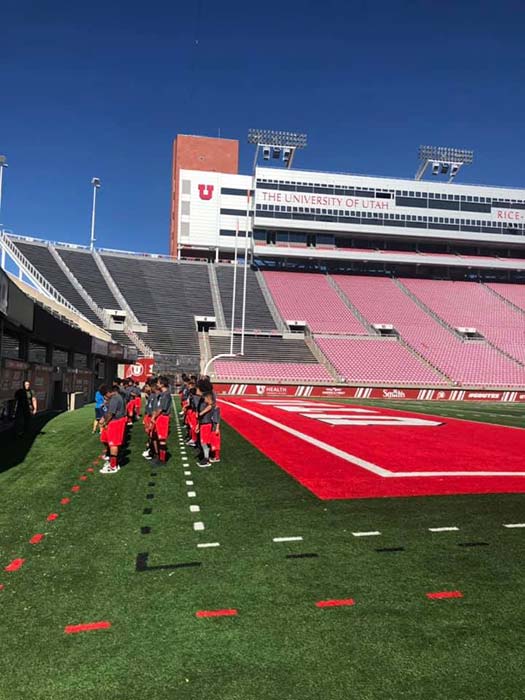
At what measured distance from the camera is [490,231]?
63.3 m

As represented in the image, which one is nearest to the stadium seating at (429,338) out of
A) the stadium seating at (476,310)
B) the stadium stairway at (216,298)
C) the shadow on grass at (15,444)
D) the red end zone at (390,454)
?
the stadium seating at (476,310)

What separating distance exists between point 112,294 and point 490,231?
156ft

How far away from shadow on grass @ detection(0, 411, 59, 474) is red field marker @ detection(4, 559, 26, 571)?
5.09 metres

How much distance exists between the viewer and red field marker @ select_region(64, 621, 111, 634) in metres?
3.89

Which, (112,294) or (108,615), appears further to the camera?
(112,294)

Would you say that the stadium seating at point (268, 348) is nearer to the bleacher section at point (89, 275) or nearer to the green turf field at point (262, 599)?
the bleacher section at point (89, 275)

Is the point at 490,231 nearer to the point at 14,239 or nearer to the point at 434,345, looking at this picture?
the point at 434,345

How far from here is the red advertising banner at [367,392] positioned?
125 ft

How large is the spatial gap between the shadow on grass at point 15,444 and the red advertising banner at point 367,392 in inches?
841

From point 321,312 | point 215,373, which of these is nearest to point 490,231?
point 321,312

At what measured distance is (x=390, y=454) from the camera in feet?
38.4

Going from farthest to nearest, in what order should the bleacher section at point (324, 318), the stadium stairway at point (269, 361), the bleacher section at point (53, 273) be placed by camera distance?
the bleacher section at point (53, 273) < the bleacher section at point (324, 318) < the stadium stairway at point (269, 361)

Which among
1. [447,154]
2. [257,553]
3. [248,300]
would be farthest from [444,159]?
[257,553]

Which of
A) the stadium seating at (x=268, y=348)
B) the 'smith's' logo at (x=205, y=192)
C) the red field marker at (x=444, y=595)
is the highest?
the 'smith's' logo at (x=205, y=192)
